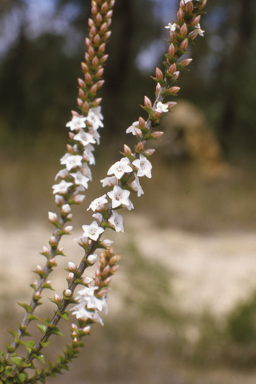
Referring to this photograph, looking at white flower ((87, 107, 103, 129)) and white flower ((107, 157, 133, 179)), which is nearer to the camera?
white flower ((107, 157, 133, 179))

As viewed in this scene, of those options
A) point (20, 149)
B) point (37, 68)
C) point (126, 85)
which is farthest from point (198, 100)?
point (20, 149)

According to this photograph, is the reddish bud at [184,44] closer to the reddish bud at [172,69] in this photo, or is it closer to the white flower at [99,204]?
the reddish bud at [172,69]

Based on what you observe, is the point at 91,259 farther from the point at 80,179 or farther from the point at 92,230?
the point at 80,179

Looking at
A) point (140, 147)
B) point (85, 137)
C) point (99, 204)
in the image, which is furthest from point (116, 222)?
point (85, 137)

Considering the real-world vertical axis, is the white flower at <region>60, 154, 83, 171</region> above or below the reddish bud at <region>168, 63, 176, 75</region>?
below

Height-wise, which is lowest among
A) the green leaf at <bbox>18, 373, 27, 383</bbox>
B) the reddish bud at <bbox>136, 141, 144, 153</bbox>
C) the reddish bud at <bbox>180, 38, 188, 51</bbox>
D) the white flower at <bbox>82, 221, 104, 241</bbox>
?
the green leaf at <bbox>18, 373, 27, 383</bbox>

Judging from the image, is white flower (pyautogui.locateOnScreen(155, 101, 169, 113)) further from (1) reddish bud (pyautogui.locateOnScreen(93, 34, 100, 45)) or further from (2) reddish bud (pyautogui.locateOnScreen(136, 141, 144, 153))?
(1) reddish bud (pyautogui.locateOnScreen(93, 34, 100, 45))

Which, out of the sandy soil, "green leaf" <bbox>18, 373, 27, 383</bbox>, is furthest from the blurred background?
"green leaf" <bbox>18, 373, 27, 383</bbox>
